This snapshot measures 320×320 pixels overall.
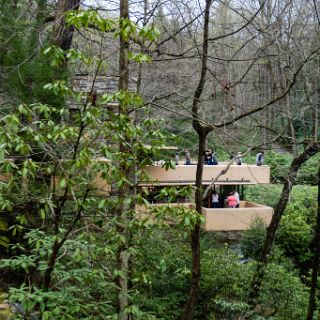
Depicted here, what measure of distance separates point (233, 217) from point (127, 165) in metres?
10.4

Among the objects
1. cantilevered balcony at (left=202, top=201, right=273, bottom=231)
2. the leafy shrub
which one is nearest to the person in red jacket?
cantilevered balcony at (left=202, top=201, right=273, bottom=231)

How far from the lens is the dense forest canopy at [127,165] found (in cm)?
331

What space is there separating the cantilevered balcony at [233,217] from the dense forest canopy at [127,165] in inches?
15.9

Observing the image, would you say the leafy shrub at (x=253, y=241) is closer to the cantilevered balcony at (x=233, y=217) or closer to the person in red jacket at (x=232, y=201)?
the cantilevered balcony at (x=233, y=217)

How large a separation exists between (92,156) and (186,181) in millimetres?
10121

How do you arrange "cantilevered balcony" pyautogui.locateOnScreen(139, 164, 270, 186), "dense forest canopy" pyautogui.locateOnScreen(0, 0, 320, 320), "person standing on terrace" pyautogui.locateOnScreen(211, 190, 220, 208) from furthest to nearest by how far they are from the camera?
"person standing on terrace" pyautogui.locateOnScreen(211, 190, 220, 208)
"cantilevered balcony" pyautogui.locateOnScreen(139, 164, 270, 186)
"dense forest canopy" pyautogui.locateOnScreen(0, 0, 320, 320)

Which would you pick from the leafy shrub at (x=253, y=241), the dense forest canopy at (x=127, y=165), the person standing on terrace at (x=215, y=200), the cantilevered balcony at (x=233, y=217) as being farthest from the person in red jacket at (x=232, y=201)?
the leafy shrub at (x=253, y=241)

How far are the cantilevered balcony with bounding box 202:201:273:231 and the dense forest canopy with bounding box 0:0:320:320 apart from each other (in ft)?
1.33

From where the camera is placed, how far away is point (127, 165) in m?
3.50

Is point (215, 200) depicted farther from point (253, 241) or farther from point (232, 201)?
point (253, 241)

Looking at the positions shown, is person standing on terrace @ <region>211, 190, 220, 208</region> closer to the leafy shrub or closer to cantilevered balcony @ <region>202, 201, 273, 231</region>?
cantilevered balcony @ <region>202, 201, 273, 231</region>

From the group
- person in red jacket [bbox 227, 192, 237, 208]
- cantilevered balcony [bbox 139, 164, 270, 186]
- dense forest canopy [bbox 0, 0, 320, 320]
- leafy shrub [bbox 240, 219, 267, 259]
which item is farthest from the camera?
person in red jacket [bbox 227, 192, 237, 208]

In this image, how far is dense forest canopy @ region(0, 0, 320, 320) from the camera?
331cm

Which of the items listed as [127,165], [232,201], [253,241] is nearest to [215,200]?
[232,201]
